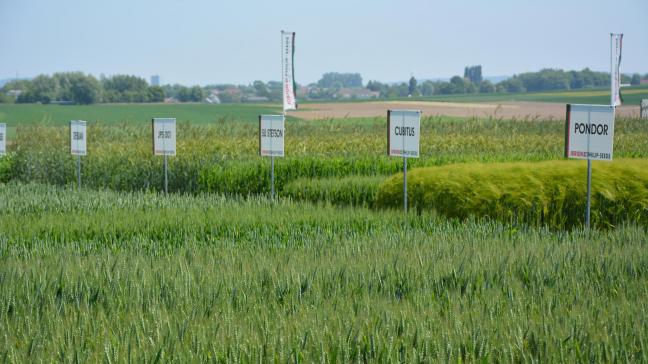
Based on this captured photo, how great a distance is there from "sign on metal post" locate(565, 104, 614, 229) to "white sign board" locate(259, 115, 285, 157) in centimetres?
560

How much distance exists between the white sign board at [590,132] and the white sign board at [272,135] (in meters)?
5.60

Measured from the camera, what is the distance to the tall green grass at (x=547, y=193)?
11117 mm

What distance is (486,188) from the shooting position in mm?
11594

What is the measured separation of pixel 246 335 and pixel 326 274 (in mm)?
1828

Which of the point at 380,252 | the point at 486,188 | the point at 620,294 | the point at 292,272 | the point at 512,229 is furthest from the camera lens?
the point at 486,188

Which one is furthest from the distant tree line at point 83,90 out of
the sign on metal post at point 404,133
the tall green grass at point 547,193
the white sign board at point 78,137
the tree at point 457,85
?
the tall green grass at point 547,193

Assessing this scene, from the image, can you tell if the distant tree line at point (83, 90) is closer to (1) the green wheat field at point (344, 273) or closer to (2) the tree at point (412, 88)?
(2) the tree at point (412, 88)

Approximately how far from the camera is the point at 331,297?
6117mm

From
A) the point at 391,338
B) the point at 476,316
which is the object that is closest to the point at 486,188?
the point at 476,316

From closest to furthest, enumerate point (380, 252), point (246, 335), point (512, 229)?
point (246, 335) < point (380, 252) < point (512, 229)

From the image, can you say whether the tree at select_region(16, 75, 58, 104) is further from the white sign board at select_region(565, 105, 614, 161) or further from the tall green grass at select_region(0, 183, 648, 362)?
the white sign board at select_region(565, 105, 614, 161)

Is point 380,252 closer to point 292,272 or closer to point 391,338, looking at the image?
point 292,272

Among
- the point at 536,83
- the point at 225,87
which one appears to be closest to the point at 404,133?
the point at 536,83

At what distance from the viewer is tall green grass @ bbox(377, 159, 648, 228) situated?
1112cm
